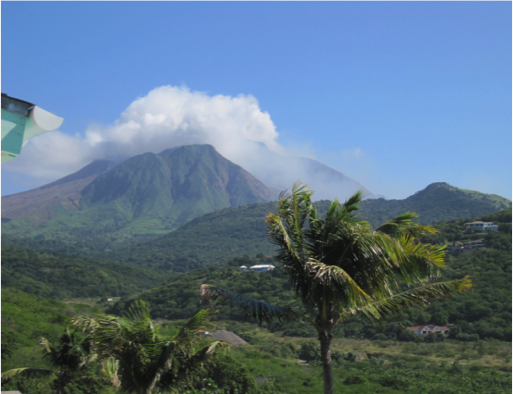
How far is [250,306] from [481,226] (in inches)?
2641

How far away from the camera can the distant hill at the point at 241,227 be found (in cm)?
12900

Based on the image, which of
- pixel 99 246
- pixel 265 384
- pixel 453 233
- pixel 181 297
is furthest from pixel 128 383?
pixel 99 246

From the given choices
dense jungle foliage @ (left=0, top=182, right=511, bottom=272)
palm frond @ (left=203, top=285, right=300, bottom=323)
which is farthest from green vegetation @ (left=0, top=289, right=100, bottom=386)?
dense jungle foliage @ (left=0, top=182, right=511, bottom=272)

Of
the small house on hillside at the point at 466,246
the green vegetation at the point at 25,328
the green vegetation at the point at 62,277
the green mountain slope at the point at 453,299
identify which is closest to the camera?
the green vegetation at the point at 25,328

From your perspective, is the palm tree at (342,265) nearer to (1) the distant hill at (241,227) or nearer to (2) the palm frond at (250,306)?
(2) the palm frond at (250,306)

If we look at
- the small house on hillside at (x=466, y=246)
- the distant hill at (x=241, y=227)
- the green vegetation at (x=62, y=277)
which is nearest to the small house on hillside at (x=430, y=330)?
the small house on hillside at (x=466, y=246)

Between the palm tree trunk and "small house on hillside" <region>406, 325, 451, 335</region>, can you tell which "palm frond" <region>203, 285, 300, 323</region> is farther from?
"small house on hillside" <region>406, 325, 451, 335</region>

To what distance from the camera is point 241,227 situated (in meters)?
171

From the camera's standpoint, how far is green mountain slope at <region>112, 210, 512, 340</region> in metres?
40.2

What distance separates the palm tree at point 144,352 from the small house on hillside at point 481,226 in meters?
63.3

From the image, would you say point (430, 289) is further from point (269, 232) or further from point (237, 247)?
point (237, 247)

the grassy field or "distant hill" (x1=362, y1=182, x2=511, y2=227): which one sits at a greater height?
"distant hill" (x1=362, y1=182, x2=511, y2=227)

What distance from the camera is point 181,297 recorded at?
6444cm

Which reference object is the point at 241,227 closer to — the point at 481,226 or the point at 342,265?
the point at 481,226
